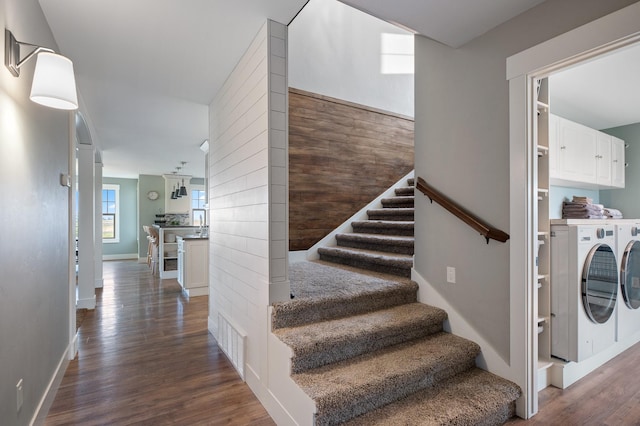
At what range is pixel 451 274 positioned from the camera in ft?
7.94

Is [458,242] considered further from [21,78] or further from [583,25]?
[21,78]

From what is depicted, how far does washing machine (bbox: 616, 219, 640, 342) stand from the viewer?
275cm

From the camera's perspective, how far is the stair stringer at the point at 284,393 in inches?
65.4

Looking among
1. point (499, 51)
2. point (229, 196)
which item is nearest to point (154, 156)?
point (229, 196)

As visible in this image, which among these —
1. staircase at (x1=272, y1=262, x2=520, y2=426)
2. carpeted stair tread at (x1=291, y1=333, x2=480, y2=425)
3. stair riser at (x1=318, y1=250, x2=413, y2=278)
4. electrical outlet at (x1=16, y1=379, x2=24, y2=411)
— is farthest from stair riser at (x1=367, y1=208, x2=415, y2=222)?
electrical outlet at (x1=16, y1=379, x2=24, y2=411)

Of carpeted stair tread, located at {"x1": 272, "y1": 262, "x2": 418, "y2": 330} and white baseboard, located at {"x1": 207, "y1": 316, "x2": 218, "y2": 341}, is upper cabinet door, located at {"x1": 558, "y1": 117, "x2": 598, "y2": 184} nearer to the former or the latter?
carpeted stair tread, located at {"x1": 272, "y1": 262, "x2": 418, "y2": 330}

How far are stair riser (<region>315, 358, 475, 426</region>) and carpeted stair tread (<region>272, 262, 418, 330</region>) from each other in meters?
0.64

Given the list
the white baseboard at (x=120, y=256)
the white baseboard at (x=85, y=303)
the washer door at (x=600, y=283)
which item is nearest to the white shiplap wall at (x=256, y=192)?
the washer door at (x=600, y=283)

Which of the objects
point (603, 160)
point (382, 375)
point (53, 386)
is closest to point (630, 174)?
point (603, 160)

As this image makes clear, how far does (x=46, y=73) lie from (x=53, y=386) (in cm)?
202

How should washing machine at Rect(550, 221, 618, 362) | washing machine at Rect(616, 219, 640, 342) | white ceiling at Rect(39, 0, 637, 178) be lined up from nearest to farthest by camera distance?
1. white ceiling at Rect(39, 0, 637, 178)
2. washing machine at Rect(550, 221, 618, 362)
3. washing machine at Rect(616, 219, 640, 342)

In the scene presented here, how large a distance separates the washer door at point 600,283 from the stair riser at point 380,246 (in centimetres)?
137

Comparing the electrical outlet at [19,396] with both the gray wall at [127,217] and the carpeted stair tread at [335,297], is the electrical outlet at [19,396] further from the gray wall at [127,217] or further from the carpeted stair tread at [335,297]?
the gray wall at [127,217]

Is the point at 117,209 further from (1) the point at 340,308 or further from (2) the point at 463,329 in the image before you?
(2) the point at 463,329
